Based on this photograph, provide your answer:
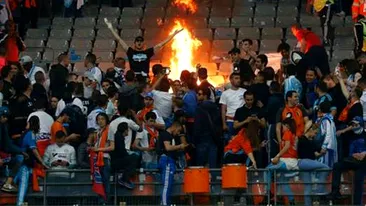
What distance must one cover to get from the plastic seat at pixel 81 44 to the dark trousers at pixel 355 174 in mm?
10073

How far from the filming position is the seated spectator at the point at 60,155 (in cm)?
3050

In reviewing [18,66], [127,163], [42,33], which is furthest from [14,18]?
[127,163]

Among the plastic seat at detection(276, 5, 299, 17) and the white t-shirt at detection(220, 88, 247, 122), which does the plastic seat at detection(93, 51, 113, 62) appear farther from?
the white t-shirt at detection(220, 88, 247, 122)

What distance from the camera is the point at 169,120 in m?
31.7

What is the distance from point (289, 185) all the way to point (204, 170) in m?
1.36

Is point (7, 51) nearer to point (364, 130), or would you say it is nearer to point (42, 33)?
point (42, 33)

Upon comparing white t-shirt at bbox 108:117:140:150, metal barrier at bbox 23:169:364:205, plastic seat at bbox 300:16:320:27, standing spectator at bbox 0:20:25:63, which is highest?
plastic seat at bbox 300:16:320:27

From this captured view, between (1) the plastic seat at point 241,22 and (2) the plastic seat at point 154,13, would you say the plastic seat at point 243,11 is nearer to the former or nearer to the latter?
(1) the plastic seat at point 241,22

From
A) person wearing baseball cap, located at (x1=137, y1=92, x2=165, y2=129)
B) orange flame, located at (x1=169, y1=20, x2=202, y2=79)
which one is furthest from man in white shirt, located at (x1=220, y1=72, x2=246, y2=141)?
orange flame, located at (x1=169, y1=20, x2=202, y2=79)

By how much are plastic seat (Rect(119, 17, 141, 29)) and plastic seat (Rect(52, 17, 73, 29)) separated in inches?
41.8

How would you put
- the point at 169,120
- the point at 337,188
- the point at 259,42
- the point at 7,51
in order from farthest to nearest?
1. the point at 259,42
2. the point at 7,51
3. the point at 169,120
4. the point at 337,188

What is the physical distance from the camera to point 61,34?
39.2 metres

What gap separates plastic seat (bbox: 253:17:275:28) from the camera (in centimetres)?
3884

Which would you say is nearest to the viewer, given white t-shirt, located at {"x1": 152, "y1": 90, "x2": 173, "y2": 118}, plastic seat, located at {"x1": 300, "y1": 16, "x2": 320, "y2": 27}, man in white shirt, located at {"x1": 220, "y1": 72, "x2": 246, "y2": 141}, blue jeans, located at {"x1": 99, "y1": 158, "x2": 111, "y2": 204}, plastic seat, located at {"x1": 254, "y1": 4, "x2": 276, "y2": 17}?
blue jeans, located at {"x1": 99, "y1": 158, "x2": 111, "y2": 204}
